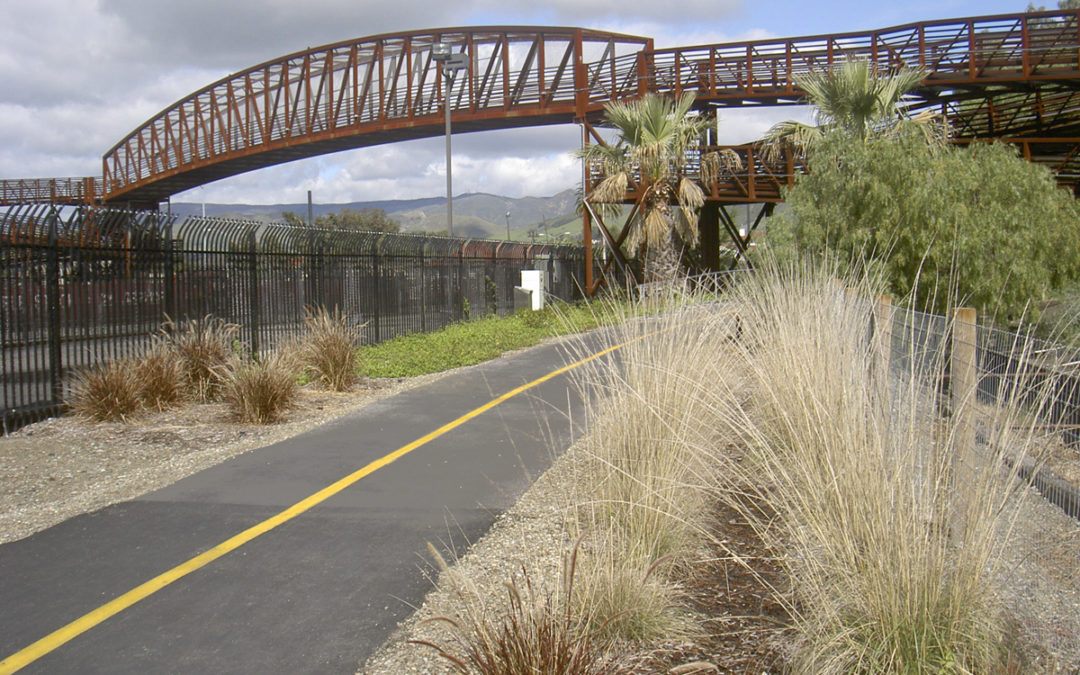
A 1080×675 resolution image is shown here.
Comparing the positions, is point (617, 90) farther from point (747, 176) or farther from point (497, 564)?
point (497, 564)

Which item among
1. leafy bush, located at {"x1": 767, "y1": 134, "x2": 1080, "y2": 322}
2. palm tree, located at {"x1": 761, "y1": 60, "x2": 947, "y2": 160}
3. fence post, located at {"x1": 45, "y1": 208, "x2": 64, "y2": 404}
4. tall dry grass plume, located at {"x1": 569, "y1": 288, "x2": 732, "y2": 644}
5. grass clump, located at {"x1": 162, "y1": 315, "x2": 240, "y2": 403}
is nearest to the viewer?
tall dry grass plume, located at {"x1": 569, "y1": 288, "x2": 732, "y2": 644}

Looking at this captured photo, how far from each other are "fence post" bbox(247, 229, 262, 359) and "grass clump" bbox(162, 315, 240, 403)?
196 centimetres

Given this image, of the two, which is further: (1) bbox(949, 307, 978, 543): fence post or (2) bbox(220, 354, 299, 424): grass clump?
(2) bbox(220, 354, 299, 424): grass clump

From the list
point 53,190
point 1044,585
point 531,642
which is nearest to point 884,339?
point 1044,585

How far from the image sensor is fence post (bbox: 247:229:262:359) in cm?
1532

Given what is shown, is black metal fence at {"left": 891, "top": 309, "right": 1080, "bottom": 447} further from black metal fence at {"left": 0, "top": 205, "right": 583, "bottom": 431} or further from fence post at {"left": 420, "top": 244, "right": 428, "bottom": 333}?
fence post at {"left": 420, "top": 244, "right": 428, "bottom": 333}

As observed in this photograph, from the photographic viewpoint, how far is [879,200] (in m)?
15.5

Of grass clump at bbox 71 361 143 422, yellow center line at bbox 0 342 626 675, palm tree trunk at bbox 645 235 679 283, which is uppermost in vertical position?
palm tree trunk at bbox 645 235 679 283

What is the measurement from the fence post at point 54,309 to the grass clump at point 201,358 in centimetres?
142

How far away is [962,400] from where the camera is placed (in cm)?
458

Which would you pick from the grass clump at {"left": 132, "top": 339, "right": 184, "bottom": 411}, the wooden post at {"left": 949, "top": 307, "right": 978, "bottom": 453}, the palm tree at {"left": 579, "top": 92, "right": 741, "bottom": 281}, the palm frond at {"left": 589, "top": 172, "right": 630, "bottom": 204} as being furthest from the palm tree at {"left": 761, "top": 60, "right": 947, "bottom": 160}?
the wooden post at {"left": 949, "top": 307, "right": 978, "bottom": 453}

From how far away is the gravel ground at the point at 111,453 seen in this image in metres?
7.79

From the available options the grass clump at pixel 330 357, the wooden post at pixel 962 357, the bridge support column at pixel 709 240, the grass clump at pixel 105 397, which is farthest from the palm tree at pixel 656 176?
the wooden post at pixel 962 357

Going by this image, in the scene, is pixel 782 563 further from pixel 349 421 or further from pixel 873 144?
pixel 873 144
